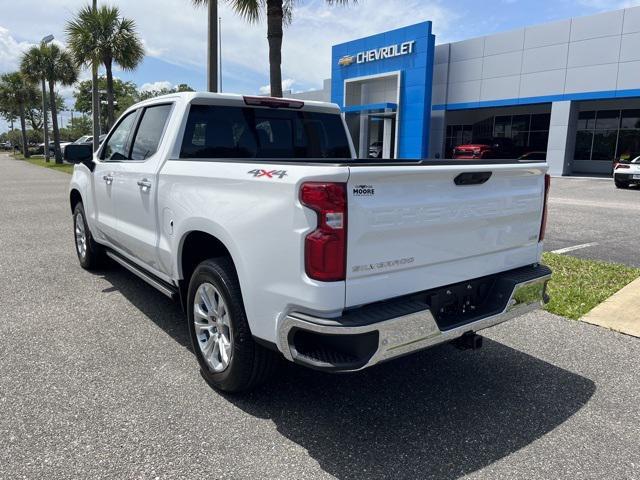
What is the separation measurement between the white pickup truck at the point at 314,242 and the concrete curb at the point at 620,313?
1.71 meters

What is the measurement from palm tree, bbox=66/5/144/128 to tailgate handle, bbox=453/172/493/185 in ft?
82.4

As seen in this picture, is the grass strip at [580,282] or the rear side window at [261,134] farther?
the grass strip at [580,282]

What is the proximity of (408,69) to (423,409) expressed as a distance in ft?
102

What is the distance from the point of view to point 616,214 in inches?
497

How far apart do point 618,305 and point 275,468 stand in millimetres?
4221

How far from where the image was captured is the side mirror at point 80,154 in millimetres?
5555

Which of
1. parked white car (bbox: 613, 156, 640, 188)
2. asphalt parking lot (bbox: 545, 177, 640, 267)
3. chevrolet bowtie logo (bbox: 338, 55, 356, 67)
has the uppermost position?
chevrolet bowtie logo (bbox: 338, 55, 356, 67)

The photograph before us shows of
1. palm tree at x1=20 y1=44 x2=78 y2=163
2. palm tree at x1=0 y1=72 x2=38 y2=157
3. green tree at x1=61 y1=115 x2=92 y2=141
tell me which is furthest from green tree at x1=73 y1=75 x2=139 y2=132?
palm tree at x1=20 y1=44 x2=78 y2=163

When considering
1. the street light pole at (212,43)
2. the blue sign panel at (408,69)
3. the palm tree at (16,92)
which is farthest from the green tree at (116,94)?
the street light pole at (212,43)

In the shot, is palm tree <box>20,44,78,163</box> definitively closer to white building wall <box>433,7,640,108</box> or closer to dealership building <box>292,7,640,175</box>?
dealership building <box>292,7,640,175</box>

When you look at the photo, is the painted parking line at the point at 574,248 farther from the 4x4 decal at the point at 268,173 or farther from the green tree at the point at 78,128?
the green tree at the point at 78,128

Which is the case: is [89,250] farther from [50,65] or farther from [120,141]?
[50,65]

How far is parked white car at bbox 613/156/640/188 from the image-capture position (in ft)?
64.1

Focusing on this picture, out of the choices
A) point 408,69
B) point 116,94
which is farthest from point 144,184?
point 116,94
